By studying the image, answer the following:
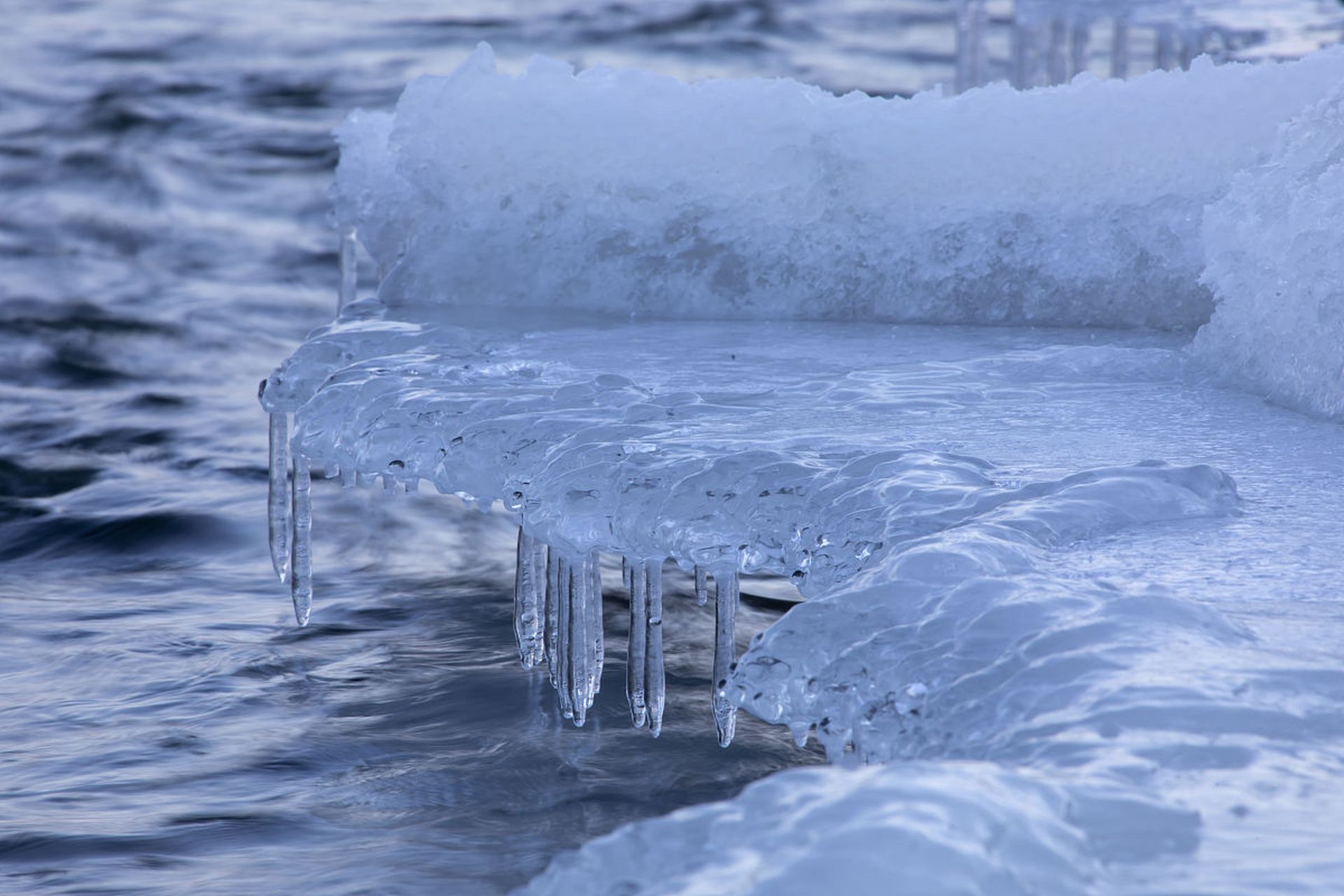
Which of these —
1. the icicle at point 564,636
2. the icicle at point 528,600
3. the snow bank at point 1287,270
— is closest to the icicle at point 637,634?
the icicle at point 564,636

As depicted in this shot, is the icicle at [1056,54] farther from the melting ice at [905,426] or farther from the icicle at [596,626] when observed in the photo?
the icicle at [596,626]

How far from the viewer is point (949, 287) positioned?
4.46 m

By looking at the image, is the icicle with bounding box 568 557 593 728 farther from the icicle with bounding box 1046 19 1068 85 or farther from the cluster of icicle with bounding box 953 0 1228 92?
the icicle with bounding box 1046 19 1068 85

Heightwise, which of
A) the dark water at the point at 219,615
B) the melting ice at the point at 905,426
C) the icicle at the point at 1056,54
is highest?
the icicle at the point at 1056,54

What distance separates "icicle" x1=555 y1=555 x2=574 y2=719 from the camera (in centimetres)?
330

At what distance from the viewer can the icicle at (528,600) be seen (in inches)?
147

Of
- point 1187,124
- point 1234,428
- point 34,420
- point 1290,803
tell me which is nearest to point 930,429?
point 1234,428

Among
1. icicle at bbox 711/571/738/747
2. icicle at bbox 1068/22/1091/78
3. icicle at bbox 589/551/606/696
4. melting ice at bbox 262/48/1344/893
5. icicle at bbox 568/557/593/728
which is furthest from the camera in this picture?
icicle at bbox 1068/22/1091/78

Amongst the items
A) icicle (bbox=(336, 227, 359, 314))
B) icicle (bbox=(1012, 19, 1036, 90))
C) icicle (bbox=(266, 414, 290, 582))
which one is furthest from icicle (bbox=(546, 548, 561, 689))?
icicle (bbox=(1012, 19, 1036, 90))

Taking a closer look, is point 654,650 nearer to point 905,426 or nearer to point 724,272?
point 905,426

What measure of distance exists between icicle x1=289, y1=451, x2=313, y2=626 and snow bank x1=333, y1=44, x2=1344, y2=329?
84 centimetres

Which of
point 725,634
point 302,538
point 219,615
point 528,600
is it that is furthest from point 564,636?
point 219,615

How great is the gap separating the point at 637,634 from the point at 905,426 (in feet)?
2.27

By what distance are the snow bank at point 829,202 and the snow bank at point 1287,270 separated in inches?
23.1
